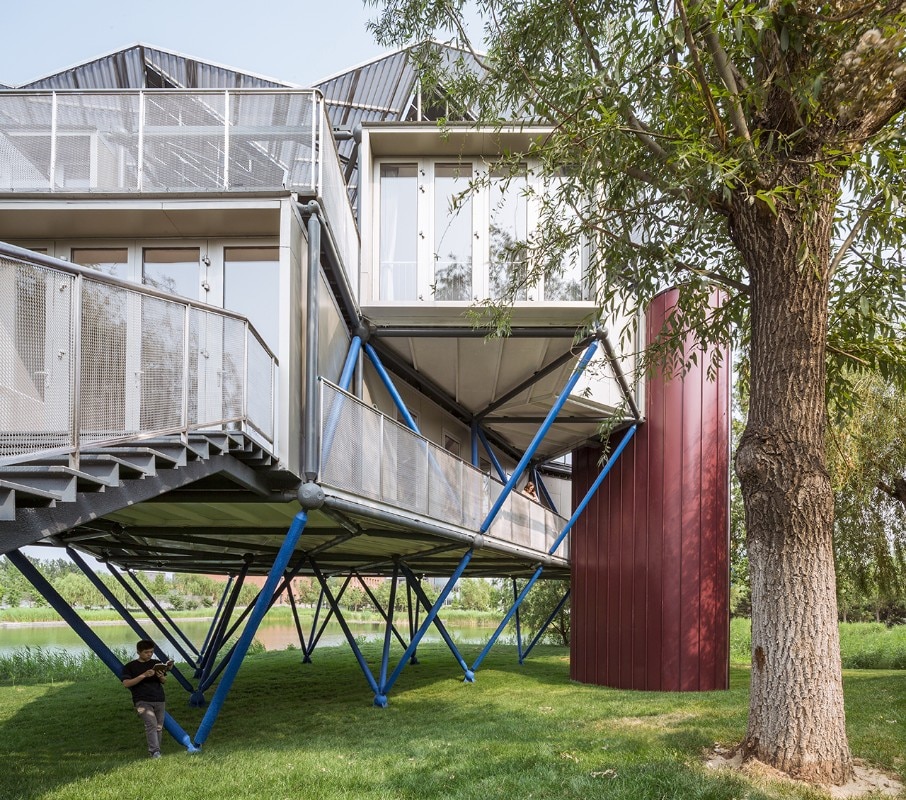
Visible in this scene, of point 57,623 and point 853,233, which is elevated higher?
point 853,233

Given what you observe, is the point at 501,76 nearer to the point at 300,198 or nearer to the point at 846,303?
the point at 300,198

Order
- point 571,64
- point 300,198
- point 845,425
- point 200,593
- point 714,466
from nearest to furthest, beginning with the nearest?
1. point 571,64
2. point 300,198
3. point 845,425
4. point 714,466
5. point 200,593

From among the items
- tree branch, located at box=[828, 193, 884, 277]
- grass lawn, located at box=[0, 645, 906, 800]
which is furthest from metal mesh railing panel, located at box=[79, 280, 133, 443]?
tree branch, located at box=[828, 193, 884, 277]

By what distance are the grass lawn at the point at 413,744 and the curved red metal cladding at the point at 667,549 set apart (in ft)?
4.33

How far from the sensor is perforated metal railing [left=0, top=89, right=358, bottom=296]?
36.1ft

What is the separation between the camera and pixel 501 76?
395 inches

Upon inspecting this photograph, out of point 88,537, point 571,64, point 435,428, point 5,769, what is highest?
point 571,64

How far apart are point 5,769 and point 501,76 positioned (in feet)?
29.2

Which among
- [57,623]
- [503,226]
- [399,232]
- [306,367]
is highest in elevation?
[503,226]

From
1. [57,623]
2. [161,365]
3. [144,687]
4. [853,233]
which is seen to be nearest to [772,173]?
[853,233]

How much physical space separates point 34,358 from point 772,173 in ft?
21.2

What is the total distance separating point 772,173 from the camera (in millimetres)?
8422

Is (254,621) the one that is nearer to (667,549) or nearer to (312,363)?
(312,363)

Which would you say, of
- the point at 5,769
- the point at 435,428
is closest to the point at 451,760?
the point at 5,769
